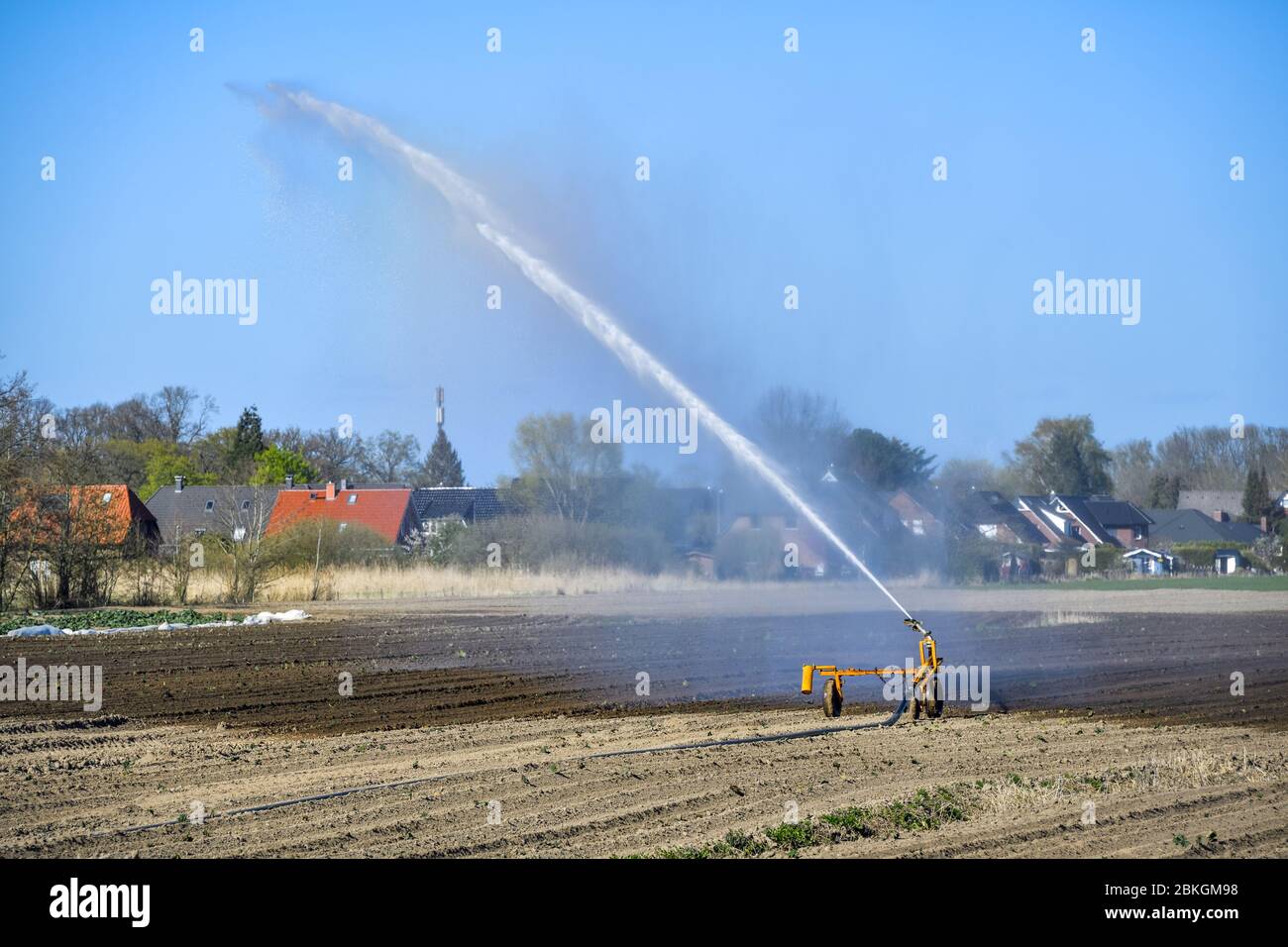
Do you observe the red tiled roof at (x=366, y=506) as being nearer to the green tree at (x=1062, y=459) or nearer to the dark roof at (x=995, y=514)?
the dark roof at (x=995, y=514)

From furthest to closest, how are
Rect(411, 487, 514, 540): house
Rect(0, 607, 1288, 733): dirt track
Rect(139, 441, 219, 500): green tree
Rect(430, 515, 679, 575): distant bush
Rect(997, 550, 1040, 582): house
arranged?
Rect(139, 441, 219, 500): green tree → Rect(411, 487, 514, 540): house → Rect(997, 550, 1040, 582): house → Rect(430, 515, 679, 575): distant bush → Rect(0, 607, 1288, 733): dirt track

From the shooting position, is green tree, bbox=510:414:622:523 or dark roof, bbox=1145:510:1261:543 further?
dark roof, bbox=1145:510:1261:543

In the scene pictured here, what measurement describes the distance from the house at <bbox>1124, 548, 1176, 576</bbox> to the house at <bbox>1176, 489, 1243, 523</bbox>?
29.3 meters

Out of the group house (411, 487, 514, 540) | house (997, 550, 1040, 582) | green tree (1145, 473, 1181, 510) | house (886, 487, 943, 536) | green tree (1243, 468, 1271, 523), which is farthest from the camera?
green tree (1145, 473, 1181, 510)

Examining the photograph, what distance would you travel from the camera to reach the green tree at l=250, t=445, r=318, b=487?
316ft

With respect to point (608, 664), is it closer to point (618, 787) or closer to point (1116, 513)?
point (618, 787)

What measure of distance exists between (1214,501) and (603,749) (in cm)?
13779

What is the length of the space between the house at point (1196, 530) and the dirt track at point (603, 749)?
94.9 m

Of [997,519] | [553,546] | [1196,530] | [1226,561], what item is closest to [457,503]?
[553,546]

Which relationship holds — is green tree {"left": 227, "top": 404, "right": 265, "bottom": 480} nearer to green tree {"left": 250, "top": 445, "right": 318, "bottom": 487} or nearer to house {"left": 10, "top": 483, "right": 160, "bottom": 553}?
green tree {"left": 250, "top": 445, "right": 318, "bottom": 487}

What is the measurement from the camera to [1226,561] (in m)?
106

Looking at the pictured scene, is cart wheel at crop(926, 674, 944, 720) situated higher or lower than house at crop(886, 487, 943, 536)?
lower

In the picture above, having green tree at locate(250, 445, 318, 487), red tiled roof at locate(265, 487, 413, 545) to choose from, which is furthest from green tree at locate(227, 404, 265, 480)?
red tiled roof at locate(265, 487, 413, 545)

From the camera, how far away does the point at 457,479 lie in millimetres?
125812
